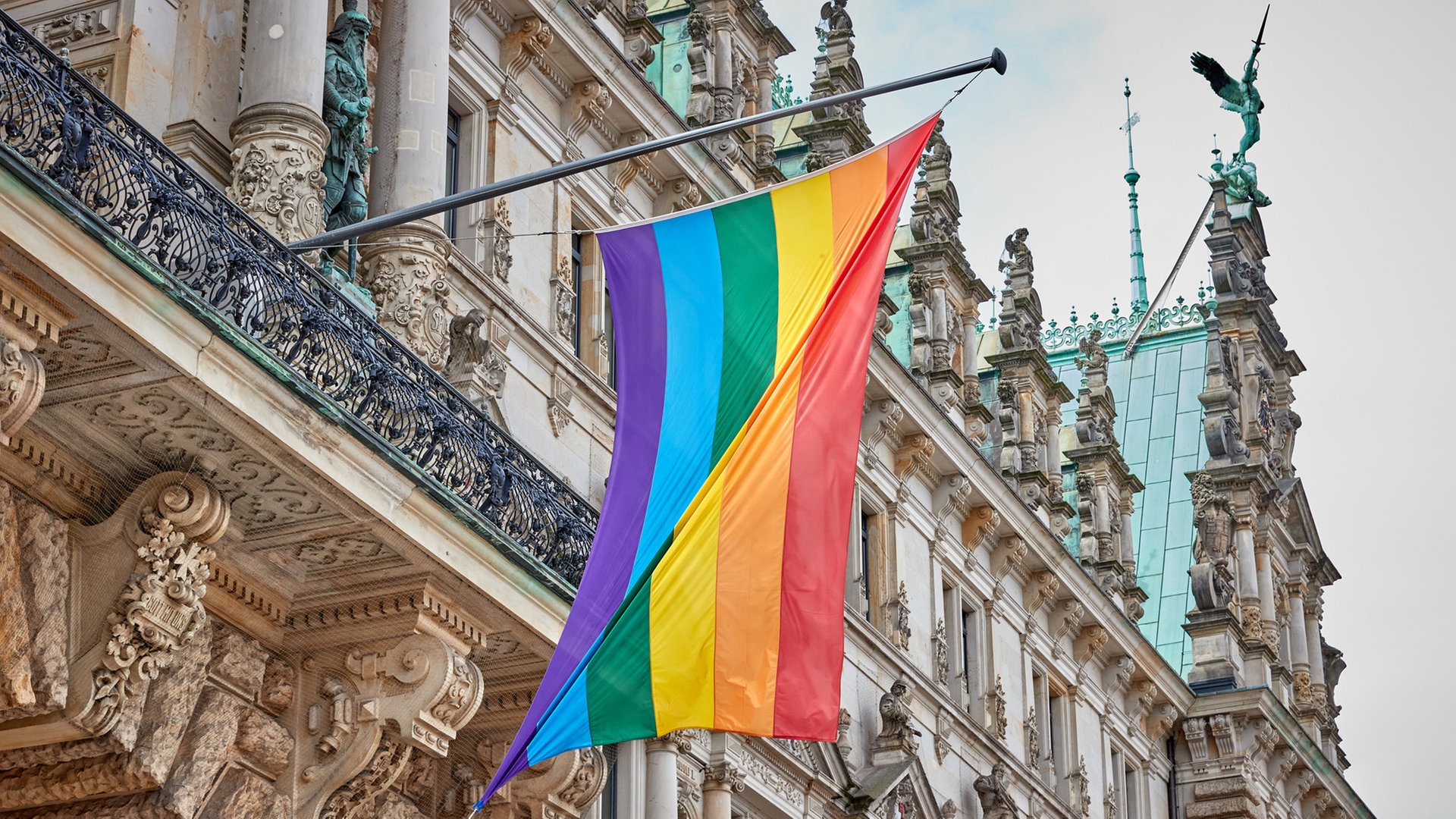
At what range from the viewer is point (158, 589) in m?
14.5

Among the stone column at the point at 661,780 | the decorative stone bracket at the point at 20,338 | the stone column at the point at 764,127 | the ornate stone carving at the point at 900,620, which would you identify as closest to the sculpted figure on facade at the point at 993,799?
the ornate stone carving at the point at 900,620

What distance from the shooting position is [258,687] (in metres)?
16.5

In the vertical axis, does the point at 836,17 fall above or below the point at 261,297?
above

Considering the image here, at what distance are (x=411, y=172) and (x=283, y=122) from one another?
6.34 ft

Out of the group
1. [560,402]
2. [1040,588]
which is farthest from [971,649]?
[560,402]

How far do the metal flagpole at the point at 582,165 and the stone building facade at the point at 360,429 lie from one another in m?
0.59

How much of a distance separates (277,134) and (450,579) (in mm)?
3561

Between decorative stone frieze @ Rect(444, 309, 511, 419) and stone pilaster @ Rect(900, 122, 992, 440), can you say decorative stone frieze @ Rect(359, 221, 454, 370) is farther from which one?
stone pilaster @ Rect(900, 122, 992, 440)

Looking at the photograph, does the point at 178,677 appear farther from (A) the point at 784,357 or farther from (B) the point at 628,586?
(A) the point at 784,357

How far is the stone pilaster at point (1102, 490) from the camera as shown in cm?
3888

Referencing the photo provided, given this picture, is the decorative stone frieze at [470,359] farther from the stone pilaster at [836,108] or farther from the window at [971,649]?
the window at [971,649]

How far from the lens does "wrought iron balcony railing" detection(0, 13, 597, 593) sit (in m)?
13.3

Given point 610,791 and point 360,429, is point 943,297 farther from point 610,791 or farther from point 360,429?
point 360,429

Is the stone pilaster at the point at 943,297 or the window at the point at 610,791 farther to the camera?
the stone pilaster at the point at 943,297
